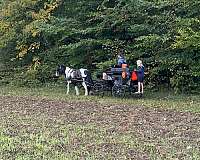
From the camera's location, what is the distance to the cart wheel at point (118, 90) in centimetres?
1794

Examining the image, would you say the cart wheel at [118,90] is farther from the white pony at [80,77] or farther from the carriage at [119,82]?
the white pony at [80,77]

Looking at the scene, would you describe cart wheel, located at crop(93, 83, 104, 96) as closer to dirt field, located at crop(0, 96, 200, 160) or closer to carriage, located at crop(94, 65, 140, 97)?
carriage, located at crop(94, 65, 140, 97)

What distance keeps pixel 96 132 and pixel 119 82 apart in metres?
7.53

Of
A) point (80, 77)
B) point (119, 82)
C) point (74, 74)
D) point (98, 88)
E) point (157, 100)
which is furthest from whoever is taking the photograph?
point (74, 74)

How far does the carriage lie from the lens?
17.8 m

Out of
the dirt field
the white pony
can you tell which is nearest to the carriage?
the white pony

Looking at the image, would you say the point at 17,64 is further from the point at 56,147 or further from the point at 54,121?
the point at 56,147

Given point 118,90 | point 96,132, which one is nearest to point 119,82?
point 118,90

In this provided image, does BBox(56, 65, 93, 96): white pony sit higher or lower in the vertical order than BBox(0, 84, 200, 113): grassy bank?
higher

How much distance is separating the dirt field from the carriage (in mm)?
2525

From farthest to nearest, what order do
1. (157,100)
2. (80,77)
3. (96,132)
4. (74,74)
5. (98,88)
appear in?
(74,74) < (80,77) < (98,88) < (157,100) < (96,132)

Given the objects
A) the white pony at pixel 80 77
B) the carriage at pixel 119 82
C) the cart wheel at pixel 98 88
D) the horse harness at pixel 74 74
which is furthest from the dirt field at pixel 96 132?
the horse harness at pixel 74 74

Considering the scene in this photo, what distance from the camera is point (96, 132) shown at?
10617 mm

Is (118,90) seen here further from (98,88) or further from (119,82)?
(98,88)
